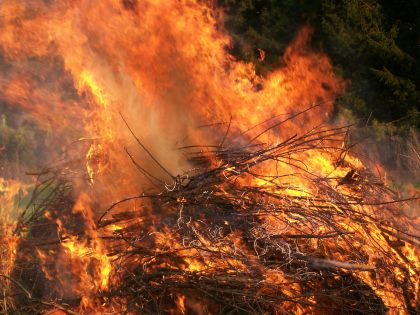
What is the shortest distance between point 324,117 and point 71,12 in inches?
157

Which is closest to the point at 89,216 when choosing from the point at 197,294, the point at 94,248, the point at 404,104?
the point at 94,248

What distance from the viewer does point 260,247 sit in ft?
12.4

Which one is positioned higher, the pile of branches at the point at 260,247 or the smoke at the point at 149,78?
the smoke at the point at 149,78

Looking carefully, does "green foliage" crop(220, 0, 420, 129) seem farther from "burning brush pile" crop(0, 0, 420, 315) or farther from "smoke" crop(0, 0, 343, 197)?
"smoke" crop(0, 0, 343, 197)

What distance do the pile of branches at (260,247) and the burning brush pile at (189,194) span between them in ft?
0.06

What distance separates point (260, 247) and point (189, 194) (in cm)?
93

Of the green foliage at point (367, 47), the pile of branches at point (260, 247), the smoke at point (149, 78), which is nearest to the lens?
the pile of branches at point (260, 247)

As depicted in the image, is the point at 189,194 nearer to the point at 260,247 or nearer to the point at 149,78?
the point at 260,247

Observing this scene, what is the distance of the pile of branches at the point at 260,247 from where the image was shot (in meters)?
3.56

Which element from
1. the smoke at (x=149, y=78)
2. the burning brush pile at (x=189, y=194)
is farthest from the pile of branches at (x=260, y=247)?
the smoke at (x=149, y=78)

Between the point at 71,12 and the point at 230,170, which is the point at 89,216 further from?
the point at 71,12

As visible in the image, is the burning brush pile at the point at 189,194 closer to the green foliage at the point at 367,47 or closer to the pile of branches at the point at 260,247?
the pile of branches at the point at 260,247

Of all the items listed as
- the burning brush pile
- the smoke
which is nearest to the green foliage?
the burning brush pile

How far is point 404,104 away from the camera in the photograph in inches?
306
